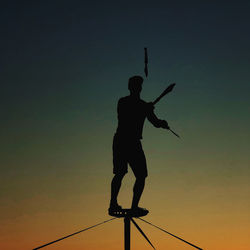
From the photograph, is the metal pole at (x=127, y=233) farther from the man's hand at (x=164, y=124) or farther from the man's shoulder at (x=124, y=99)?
the man's shoulder at (x=124, y=99)

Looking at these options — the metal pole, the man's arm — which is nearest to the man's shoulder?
the man's arm

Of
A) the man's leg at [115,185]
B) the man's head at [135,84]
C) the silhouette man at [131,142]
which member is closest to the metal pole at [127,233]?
the silhouette man at [131,142]

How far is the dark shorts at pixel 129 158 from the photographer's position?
10.2m

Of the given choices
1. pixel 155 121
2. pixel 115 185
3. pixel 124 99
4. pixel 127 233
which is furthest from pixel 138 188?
pixel 124 99

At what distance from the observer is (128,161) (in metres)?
10.3

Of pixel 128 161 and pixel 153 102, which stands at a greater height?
pixel 153 102

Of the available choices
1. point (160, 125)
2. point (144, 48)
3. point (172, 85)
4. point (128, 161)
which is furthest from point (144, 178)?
point (144, 48)

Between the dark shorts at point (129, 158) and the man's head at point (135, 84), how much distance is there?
110 centimetres

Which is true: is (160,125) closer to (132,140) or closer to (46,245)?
Answer: (132,140)

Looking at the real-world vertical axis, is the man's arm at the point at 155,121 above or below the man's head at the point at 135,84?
below

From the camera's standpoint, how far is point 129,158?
10.2m

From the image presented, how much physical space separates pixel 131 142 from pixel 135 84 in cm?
128

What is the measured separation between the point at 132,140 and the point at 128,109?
0.68 m

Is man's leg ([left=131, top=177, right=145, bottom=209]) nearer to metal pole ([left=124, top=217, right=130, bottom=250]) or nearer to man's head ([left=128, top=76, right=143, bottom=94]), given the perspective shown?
metal pole ([left=124, top=217, right=130, bottom=250])
